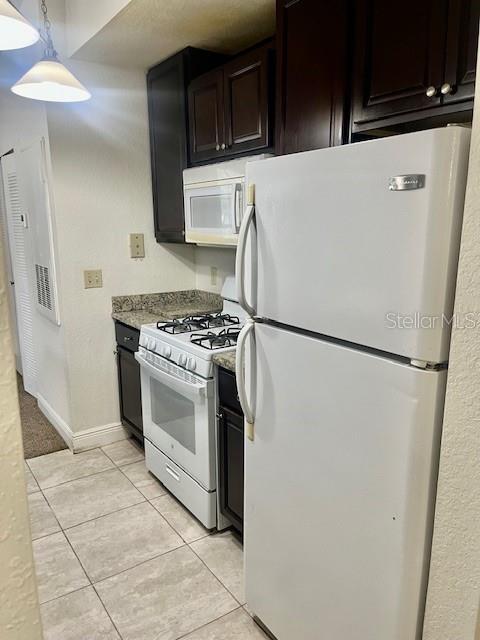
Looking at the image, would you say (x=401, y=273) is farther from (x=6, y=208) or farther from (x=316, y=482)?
(x=6, y=208)

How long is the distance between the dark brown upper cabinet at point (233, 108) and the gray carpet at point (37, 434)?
1968 millimetres

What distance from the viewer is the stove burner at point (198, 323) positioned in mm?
2496

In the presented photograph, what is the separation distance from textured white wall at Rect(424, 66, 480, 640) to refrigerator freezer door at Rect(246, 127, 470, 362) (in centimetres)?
3

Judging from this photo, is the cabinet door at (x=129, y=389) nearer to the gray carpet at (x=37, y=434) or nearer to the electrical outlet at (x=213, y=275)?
the gray carpet at (x=37, y=434)

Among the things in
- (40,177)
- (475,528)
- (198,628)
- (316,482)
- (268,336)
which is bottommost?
(198,628)

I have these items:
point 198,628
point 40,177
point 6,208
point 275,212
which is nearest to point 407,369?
point 275,212

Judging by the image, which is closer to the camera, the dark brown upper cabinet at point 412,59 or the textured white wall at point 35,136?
the dark brown upper cabinet at point 412,59

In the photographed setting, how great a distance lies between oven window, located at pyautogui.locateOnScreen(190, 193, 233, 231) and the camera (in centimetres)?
230

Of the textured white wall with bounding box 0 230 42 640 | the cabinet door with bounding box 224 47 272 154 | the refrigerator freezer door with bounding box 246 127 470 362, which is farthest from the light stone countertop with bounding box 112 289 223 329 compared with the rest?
the textured white wall with bounding box 0 230 42 640

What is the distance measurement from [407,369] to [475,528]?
0.36 m

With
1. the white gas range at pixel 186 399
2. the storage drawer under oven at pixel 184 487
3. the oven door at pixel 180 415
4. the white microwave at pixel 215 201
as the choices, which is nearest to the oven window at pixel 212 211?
the white microwave at pixel 215 201

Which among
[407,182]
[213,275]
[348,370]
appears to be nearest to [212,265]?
[213,275]

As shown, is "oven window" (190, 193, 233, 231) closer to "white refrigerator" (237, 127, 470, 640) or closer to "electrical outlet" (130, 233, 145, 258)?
"electrical outlet" (130, 233, 145, 258)

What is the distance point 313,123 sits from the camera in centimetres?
173
